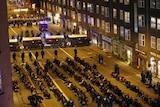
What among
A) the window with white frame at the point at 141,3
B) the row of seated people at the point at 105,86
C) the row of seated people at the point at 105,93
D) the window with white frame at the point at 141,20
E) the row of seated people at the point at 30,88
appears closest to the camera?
the row of seated people at the point at 105,93

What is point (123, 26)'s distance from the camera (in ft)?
255

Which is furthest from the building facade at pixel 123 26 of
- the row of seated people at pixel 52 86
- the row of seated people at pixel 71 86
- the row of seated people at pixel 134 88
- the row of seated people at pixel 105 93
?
the row of seated people at pixel 52 86

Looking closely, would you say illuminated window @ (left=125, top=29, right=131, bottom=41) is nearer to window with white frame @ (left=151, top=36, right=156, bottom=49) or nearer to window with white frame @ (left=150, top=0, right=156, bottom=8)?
window with white frame @ (left=151, top=36, right=156, bottom=49)

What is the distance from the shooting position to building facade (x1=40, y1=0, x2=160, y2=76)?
215ft

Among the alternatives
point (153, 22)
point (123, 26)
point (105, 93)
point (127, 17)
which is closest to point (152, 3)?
point (153, 22)

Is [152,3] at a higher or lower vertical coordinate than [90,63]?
higher

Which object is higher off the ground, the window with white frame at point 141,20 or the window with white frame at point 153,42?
the window with white frame at point 141,20

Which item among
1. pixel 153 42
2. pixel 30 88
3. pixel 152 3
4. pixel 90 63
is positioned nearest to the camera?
pixel 30 88

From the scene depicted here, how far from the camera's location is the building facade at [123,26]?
65.4 meters

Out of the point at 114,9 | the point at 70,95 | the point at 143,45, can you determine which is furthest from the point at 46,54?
the point at 70,95

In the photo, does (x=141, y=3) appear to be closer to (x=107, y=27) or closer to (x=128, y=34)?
(x=128, y=34)

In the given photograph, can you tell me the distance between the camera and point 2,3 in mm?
32781

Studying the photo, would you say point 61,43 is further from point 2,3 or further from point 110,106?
point 2,3

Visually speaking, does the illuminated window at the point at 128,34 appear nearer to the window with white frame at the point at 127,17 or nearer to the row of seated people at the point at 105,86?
the window with white frame at the point at 127,17
